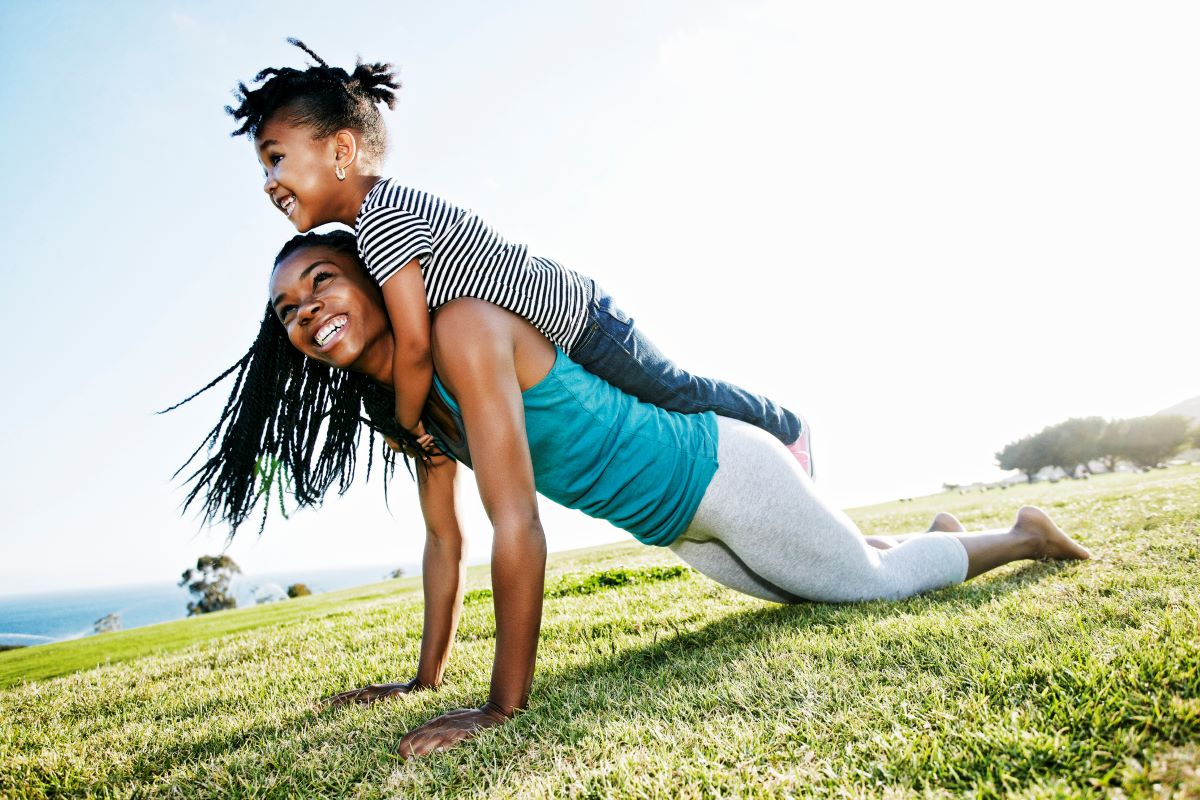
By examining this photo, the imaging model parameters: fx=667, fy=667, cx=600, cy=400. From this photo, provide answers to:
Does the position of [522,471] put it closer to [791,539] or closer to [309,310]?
[309,310]

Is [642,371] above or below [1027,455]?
above

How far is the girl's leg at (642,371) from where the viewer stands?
3.34 meters

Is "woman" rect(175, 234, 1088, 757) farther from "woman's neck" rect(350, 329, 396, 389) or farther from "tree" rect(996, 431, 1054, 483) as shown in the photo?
"tree" rect(996, 431, 1054, 483)

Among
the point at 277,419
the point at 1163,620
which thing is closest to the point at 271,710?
the point at 277,419

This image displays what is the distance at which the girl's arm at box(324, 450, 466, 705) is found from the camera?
335 centimetres

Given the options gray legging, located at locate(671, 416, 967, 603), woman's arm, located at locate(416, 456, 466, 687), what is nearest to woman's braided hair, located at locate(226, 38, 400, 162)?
woman's arm, located at locate(416, 456, 466, 687)

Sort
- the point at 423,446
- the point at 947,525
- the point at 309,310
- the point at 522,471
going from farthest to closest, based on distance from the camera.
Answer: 1. the point at 947,525
2. the point at 423,446
3. the point at 309,310
4. the point at 522,471

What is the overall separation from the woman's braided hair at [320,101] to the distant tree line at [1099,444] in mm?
76127

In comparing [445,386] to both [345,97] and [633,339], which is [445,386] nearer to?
[633,339]

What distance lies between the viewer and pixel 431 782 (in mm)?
2059

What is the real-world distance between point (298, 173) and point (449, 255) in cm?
107

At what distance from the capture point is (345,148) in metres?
3.41

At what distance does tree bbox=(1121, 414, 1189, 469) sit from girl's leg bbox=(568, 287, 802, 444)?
253ft

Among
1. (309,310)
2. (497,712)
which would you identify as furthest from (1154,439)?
(309,310)
